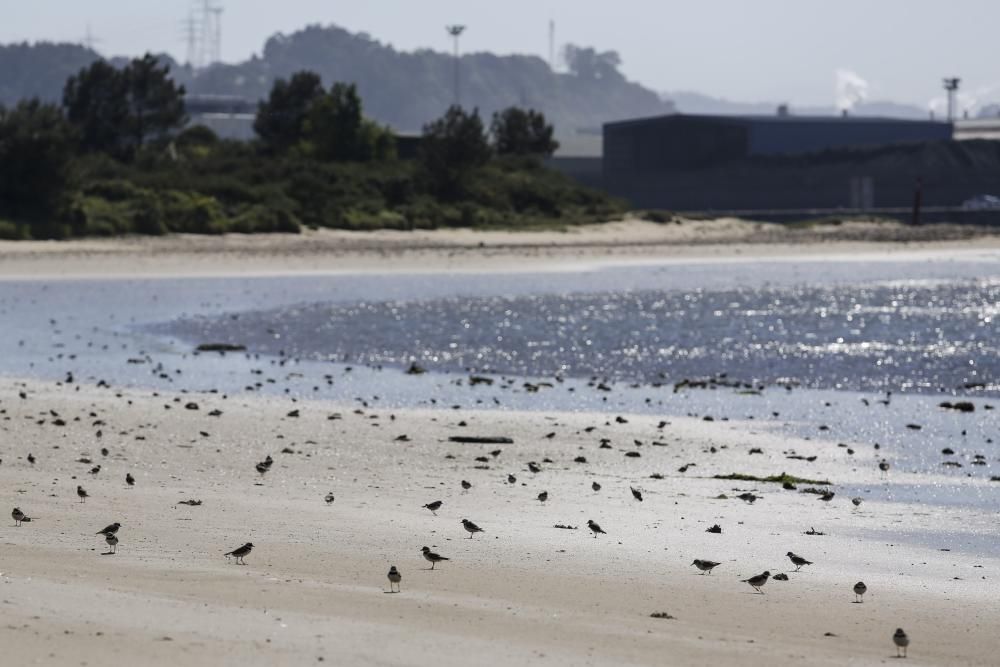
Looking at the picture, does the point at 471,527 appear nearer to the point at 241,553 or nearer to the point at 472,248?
the point at 241,553

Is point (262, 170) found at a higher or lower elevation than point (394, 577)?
higher

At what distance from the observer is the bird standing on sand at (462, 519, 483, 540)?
11688 mm

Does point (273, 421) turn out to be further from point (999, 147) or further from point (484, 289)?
point (999, 147)

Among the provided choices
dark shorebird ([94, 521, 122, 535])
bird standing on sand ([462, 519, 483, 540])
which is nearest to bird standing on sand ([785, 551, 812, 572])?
bird standing on sand ([462, 519, 483, 540])

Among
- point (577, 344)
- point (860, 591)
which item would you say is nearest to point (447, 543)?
point (860, 591)

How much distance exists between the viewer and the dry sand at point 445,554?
862cm

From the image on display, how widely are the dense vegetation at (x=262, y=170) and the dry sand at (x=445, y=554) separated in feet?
116

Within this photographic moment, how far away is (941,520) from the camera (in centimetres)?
1327

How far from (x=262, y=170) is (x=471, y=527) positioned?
54.1 meters

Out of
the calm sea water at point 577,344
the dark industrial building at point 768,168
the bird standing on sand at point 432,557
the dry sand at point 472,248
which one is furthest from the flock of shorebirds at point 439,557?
the dark industrial building at point 768,168

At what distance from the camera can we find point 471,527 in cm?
1170

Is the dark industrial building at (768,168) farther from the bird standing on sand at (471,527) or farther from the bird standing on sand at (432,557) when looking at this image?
the bird standing on sand at (432,557)

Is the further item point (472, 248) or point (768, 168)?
point (768, 168)

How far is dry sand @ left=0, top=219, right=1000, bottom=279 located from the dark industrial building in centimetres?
1067
